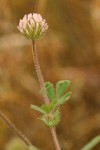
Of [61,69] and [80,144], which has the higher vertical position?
[61,69]

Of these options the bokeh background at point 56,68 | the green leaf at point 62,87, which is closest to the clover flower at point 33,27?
the green leaf at point 62,87

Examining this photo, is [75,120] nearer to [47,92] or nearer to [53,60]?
[53,60]

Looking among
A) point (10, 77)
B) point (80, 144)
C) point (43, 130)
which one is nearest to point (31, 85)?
point (10, 77)

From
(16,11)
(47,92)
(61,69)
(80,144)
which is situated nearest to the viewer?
(47,92)

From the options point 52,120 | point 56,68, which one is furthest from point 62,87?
point 56,68

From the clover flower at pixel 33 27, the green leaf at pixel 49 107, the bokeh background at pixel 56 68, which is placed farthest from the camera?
the bokeh background at pixel 56 68

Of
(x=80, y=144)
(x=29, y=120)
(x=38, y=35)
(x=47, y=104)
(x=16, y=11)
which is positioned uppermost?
(x=16, y=11)

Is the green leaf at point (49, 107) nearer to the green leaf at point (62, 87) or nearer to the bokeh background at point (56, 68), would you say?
the green leaf at point (62, 87)

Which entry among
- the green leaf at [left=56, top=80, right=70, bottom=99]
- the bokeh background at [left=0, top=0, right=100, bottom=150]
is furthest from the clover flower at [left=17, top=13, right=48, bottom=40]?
the bokeh background at [left=0, top=0, right=100, bottom=150]
